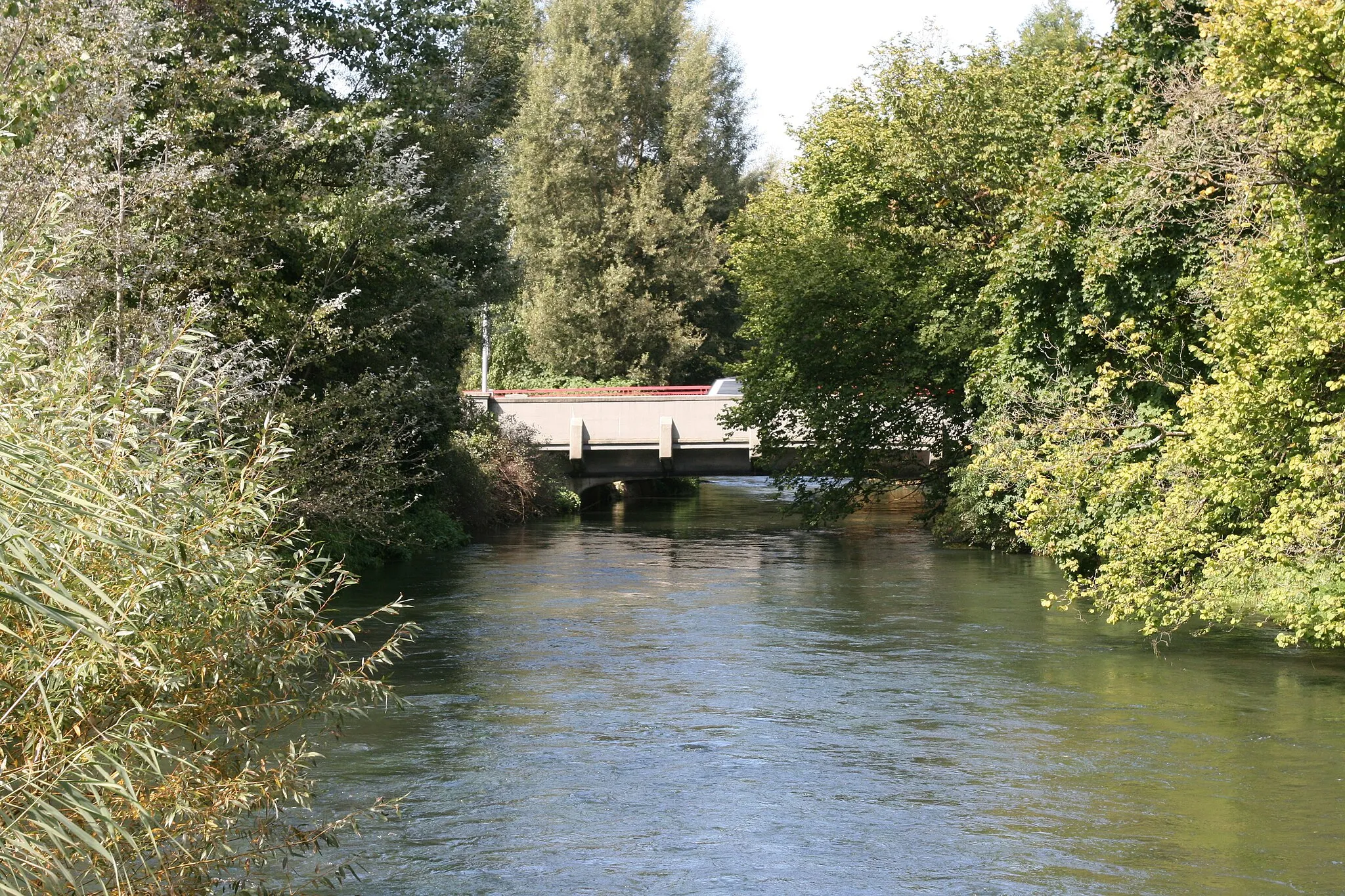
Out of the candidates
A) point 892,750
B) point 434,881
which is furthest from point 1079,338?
point 434,881

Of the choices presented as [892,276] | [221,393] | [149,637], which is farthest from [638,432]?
[149,637]

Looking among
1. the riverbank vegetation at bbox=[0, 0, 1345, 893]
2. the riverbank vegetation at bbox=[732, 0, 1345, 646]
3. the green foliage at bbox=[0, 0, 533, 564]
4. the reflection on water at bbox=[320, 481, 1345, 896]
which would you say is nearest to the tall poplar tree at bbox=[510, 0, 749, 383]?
the riverbank vegetation at bbox=[0, 0, 1345, 893]

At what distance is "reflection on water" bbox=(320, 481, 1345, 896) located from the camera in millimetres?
10219

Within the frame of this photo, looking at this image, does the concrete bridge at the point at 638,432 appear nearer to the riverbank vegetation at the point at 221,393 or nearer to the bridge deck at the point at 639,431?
the bridge deck at the point at 639,431

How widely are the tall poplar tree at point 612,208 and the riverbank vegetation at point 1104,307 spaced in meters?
16.3

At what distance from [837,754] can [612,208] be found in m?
42.6

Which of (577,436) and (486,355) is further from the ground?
(486,355)

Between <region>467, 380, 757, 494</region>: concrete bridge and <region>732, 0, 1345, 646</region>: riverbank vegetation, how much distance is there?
4541mm

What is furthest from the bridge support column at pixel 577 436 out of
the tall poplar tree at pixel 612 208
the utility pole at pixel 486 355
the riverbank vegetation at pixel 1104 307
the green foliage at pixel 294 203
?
the tall poplar tree at pixel 612 208

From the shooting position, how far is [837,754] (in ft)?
43.9

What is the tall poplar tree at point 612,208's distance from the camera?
5394cm

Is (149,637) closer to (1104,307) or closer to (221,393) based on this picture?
(221,393)

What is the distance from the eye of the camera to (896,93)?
31.9 meters

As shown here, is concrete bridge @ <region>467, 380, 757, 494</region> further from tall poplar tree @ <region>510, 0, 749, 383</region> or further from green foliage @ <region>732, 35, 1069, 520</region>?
tall poplar tree @ <region>510, 0, 749, 383</region>
